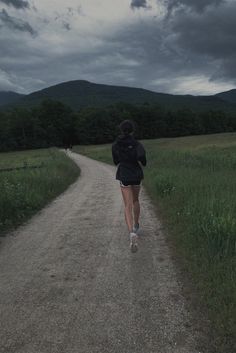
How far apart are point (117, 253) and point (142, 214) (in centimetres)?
392

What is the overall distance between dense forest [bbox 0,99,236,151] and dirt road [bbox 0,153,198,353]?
3883 inches

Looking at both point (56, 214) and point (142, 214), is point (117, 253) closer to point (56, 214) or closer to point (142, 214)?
point (142, 214)

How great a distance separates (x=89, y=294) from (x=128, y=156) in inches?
126

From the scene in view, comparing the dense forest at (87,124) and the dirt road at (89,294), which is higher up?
the dirt road at (89,294)

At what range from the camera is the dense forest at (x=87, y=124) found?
108m

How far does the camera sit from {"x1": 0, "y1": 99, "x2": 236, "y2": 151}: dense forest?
108238 millimetres

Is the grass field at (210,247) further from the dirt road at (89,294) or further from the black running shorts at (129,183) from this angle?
the black running shorts at (129,183)

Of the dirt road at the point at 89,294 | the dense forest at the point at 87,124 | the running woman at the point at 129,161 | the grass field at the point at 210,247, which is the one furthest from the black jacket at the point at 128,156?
the dense forest at the point at 87,124

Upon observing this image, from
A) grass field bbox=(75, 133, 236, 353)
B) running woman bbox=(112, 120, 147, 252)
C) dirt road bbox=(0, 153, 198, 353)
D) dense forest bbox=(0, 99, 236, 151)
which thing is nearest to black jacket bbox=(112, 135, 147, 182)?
running woman bbox=(112, 120, 147, 252)

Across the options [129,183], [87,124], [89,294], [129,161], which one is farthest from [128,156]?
[87,124]

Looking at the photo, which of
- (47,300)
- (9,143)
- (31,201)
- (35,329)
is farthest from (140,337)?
(9,143)

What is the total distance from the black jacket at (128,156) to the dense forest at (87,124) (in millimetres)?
98878

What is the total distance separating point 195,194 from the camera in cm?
1107

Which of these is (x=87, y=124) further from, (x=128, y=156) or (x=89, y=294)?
(x=89, y=294)
